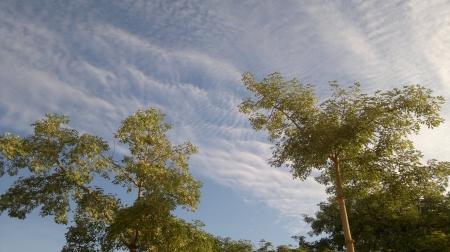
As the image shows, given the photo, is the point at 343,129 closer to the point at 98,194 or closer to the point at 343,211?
the point at 343,211

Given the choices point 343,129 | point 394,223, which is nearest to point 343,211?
point 343,129

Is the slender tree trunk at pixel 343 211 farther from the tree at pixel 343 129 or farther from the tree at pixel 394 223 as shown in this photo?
the tree at pixel 394 223

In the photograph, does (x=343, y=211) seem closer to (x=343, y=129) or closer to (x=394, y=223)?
(x=343, y=129)

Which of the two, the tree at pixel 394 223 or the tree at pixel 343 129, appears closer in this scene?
the tree at pixel 343 129

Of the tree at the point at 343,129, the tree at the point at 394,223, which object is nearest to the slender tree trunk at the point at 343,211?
the tree at the point at 343,129

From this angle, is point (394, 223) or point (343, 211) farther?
point (394, 223)

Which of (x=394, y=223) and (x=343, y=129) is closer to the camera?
(x=343, y=129)

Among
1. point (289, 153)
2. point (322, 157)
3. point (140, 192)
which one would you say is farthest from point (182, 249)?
point (322, 157)

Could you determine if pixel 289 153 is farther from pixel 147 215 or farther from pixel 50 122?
pixel 50 122

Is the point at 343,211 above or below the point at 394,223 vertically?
below

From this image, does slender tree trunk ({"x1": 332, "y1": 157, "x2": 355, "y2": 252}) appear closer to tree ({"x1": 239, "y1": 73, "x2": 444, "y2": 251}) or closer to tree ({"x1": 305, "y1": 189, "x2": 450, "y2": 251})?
tree ({"x1": 239, "y1": 73, "x2": 444, "y2": 251})

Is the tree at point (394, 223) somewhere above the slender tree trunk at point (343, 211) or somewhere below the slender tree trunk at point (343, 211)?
above

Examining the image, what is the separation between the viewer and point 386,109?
38.3 ft

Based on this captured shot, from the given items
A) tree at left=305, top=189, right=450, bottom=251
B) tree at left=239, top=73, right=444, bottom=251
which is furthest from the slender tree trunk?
tree at left=305, top=189, right=450, bottom=251
